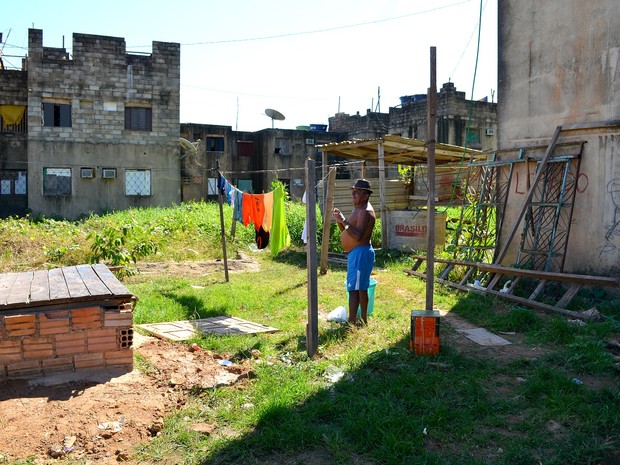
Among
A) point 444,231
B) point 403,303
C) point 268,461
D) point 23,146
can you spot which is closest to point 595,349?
point 403,303

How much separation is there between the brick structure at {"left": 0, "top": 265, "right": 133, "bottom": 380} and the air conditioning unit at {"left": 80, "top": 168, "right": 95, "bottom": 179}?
62.9 feet

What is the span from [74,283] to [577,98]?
24.6 feet

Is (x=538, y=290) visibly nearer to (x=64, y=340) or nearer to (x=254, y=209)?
(x=254, y=209)

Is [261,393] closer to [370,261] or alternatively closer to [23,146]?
[370,261]

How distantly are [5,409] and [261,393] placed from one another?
6.39 ft

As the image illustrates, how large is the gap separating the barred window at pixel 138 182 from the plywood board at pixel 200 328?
1793 cm

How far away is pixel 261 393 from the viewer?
4.84m

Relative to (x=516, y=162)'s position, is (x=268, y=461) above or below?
below

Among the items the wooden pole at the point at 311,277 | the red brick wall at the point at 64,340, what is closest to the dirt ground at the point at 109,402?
the red brick wall at the point at 64,340

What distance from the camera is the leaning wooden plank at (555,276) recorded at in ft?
24.5

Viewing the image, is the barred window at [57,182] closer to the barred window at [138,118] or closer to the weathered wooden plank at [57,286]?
the barred window at [138,118]

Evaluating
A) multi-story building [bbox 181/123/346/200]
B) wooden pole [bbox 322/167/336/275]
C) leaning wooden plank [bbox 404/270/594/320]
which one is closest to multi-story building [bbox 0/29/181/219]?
multi-story building [bbox 181/123/346/200]

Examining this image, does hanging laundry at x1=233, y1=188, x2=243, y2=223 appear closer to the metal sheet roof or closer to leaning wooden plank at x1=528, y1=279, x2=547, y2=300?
the metal sheet roof

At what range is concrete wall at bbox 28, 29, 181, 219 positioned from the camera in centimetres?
2255
